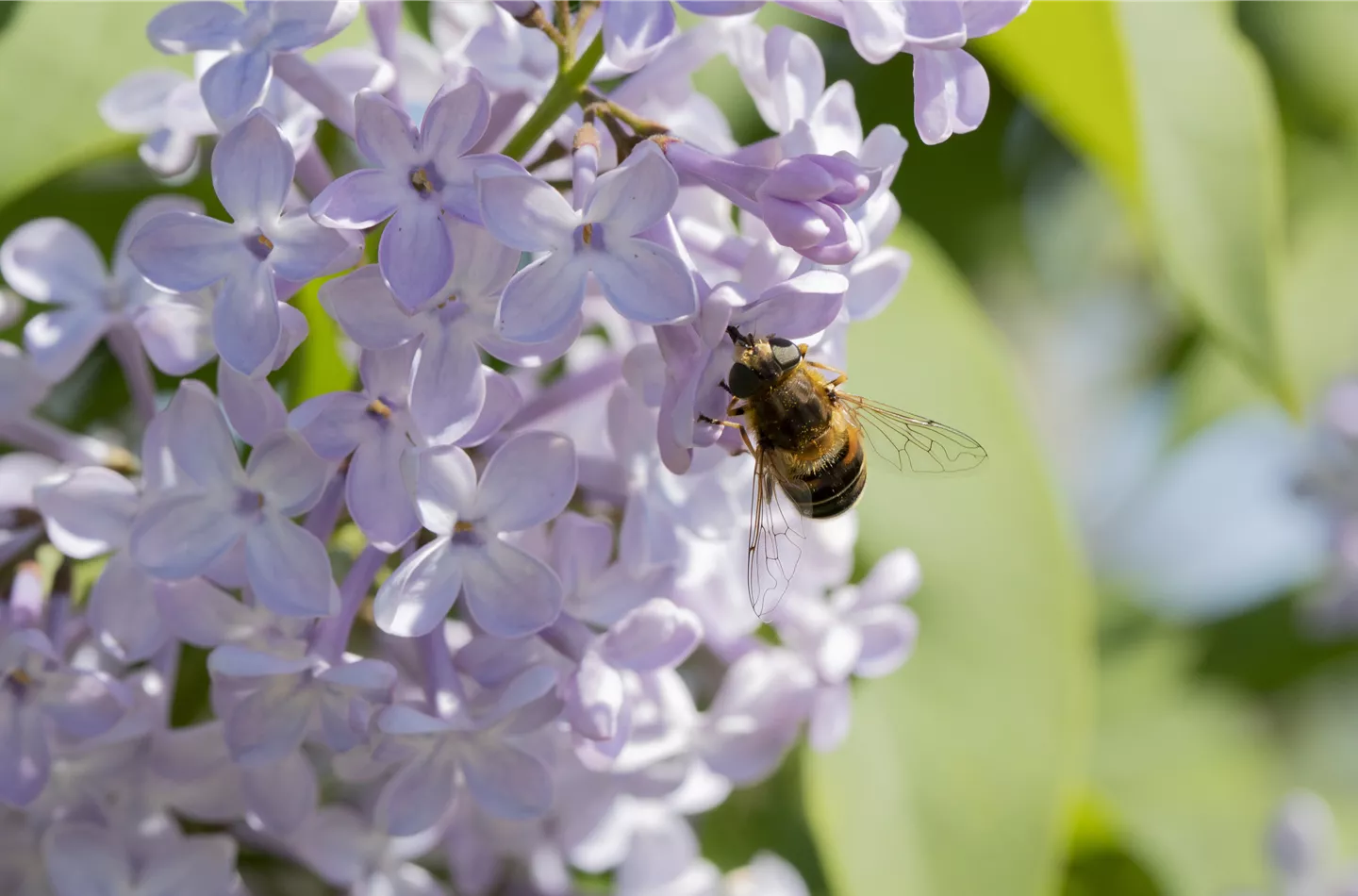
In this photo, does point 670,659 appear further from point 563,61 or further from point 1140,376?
point 1140,376

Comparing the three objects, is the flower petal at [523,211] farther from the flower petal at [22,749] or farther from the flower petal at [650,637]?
the flower petal at [22,749]

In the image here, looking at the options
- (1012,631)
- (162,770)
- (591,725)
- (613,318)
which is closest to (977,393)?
(1012,631)

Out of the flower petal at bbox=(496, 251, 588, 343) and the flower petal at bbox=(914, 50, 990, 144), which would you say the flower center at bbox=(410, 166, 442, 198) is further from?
the flower petal at bbox=(914, 50, 990, 144)

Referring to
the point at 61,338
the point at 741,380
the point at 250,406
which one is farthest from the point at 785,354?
the point at 61,338

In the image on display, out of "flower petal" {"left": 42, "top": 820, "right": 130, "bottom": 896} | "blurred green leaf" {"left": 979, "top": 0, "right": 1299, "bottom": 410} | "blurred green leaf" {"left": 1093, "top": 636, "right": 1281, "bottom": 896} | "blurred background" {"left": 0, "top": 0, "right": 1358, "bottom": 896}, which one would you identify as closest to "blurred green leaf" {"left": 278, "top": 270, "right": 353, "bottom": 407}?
"blurred background" {"left": 0, "top": 0, "right": 1358, "bottom": 896}

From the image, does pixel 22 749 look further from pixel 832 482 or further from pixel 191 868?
pixel 832 482

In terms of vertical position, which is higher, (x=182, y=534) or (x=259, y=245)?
(x=259, y=245)
